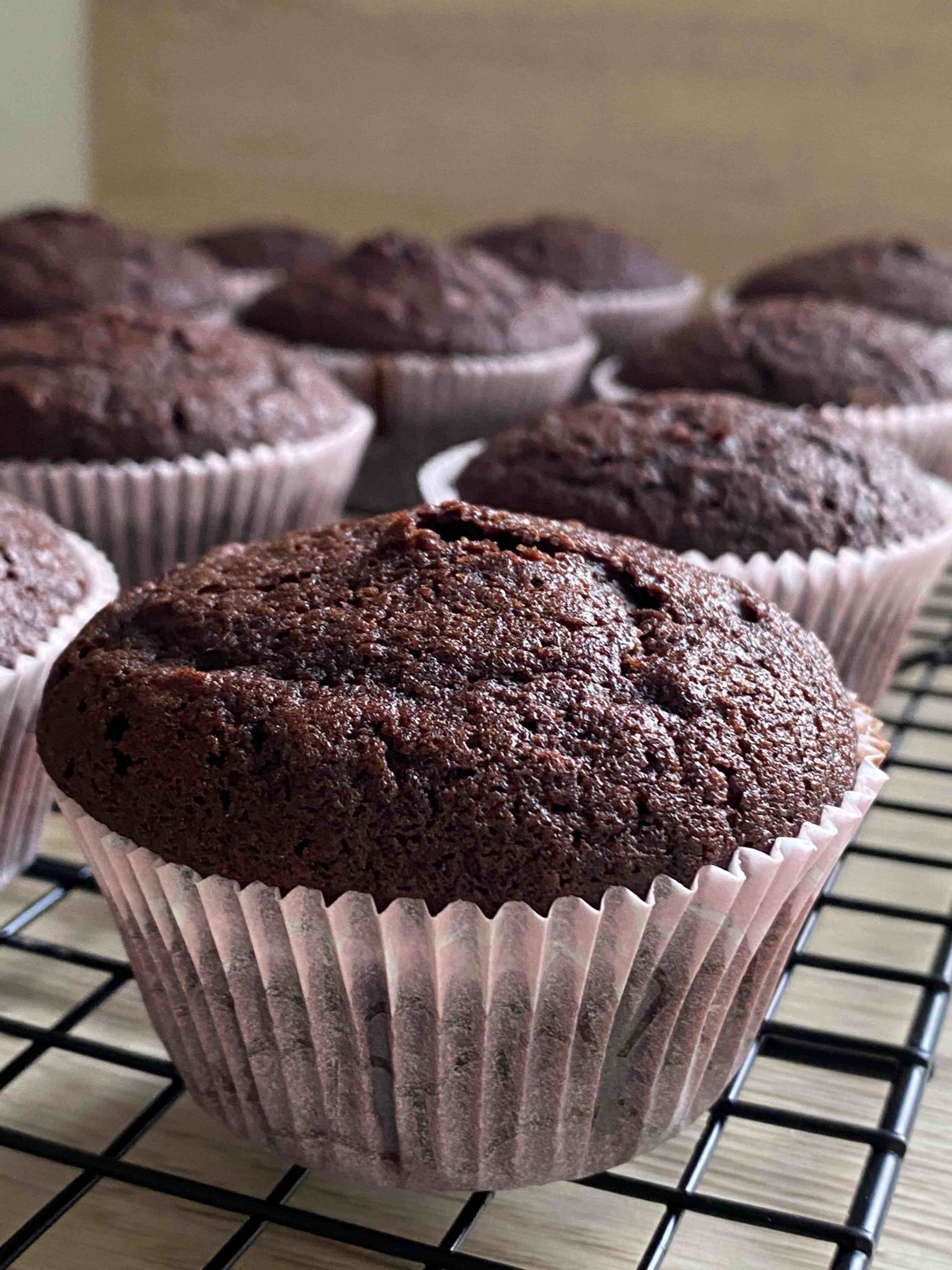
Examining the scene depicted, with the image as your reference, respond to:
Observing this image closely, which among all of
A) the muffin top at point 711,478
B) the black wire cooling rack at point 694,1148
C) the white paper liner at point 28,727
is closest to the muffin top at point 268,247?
the muffin top at point 711,478

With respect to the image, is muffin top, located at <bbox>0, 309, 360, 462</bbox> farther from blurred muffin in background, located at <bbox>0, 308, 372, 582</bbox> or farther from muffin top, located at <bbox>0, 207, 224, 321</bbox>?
muffin top, located at <bbox>0, 207, 224, 321</bbox>

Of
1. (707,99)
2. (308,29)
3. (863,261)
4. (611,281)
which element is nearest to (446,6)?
(308,29)

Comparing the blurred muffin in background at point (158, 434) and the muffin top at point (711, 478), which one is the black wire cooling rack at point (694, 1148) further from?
the blurred muffin in background at point (158, 434)

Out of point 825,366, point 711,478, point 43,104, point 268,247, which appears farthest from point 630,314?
point 43,104

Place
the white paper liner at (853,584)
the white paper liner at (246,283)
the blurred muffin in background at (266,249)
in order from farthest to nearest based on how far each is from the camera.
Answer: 1. the blurred muffin in background at (266,249)
2. the white paper liner at (246,283)
3. the white paper liner at (853,584)

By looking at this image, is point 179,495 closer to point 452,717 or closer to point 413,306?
point 413,306

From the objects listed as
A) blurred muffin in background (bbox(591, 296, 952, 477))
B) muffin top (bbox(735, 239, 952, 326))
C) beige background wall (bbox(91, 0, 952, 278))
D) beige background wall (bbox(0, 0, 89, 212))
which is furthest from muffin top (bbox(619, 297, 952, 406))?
beige background wall (bbox(0, 0, 89, 212))
